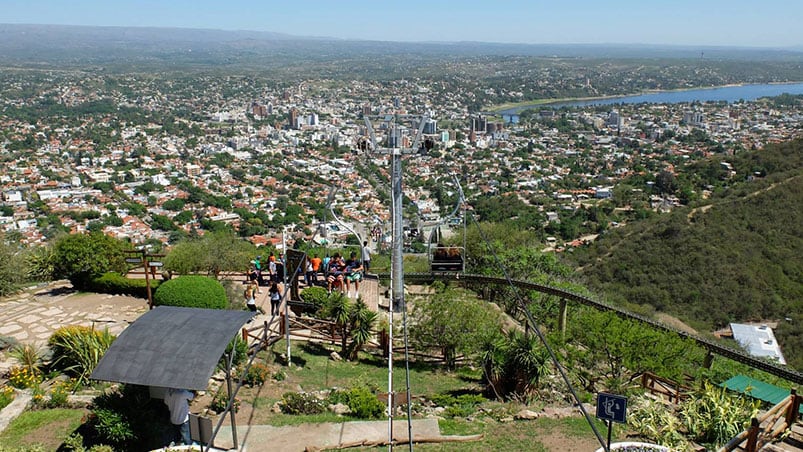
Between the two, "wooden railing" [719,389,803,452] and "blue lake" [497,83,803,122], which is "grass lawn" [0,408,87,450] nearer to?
"wooden railing" [719,389,803,452]

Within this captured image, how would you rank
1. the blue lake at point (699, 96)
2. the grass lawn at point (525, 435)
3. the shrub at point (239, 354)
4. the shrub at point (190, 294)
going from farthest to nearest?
the blue lake at point (699, 96)
the shrub at point (190, 294)
the shrub at point (239, 354)
the grass lawn at point (525, 435)

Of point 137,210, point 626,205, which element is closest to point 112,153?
point 137,210

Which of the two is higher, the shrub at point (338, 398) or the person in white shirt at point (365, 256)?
the person in white shirt at point (365, 256)

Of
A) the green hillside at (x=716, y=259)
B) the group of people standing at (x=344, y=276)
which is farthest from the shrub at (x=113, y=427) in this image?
the green hillside at (x=716, y=259)

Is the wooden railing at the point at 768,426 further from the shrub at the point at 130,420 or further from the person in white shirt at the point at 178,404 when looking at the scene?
the shrub at the point at 130,420

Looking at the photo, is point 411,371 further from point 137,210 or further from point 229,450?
point 137,210

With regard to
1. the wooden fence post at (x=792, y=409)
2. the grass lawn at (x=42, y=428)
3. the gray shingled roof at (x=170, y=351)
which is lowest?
the grass lawn at (x=42, y=428)

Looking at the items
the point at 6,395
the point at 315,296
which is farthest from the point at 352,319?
the point at 6,395

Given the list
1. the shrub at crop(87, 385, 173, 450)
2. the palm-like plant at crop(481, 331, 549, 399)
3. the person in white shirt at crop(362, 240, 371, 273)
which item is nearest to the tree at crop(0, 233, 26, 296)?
the shrub at crop(87, 385, 173, 450)
